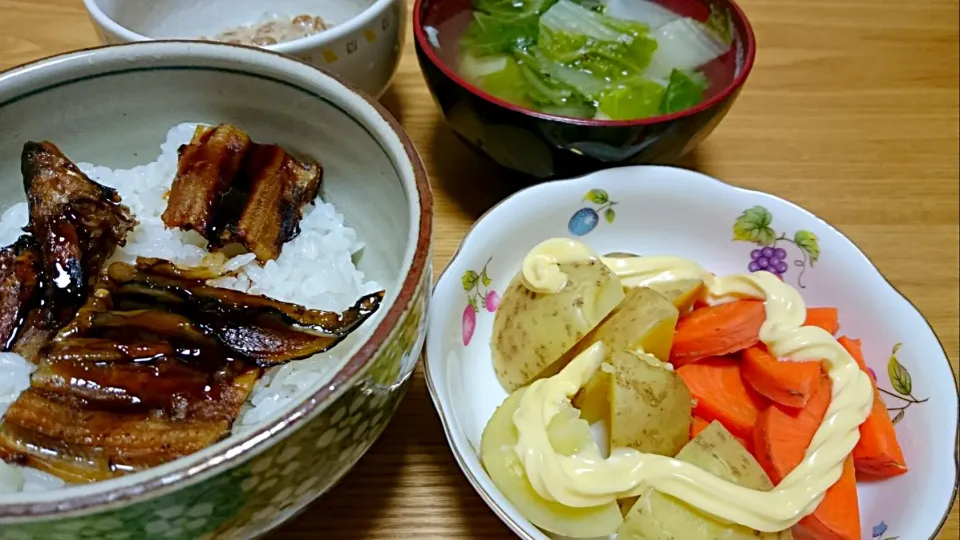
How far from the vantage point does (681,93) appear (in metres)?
1.40

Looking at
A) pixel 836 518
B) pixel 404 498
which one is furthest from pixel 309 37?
pixel 836 518

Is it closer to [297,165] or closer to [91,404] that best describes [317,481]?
[91,404]

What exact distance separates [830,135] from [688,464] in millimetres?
988

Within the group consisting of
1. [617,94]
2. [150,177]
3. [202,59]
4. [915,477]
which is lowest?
[915,477]

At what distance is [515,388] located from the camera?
116cm

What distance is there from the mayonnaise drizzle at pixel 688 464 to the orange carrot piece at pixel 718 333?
0.07 ft

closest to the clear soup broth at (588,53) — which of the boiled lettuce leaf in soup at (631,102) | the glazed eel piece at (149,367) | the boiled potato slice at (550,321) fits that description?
the boiled lettuce leaf in soup at (631,102)

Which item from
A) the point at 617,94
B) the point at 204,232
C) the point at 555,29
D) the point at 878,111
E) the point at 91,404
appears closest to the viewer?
the point at 91,404

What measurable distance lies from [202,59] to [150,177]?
0.19m

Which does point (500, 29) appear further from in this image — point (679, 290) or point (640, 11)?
point (679, 290)

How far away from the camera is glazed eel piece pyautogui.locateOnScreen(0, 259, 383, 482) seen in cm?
79

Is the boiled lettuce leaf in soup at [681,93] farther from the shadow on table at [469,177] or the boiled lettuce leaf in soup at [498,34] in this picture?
the boiled lettuce leaf in soup at [498,34]

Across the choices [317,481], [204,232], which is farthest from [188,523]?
[204,232]

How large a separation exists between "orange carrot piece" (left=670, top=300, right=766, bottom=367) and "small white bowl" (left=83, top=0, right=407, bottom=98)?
69 centimetres
